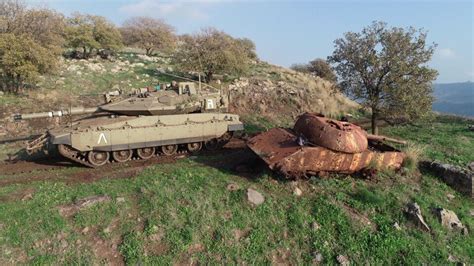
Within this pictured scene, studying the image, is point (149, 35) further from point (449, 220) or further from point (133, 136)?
point (449, 220)

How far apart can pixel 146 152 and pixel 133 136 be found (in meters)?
0.99

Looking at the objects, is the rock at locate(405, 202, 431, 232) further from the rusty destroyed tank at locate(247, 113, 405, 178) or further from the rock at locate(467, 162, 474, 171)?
the rock at locate(467, 162, 474, 171)

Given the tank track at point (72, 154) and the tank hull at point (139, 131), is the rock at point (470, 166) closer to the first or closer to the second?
the tank hull at point (139, 131)

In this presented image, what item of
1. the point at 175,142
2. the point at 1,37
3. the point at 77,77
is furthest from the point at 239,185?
the point at 77,77

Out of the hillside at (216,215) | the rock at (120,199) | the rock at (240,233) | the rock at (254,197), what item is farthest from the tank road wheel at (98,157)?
the rock at (240,233)

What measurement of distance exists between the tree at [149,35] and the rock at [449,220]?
35099 millimetres

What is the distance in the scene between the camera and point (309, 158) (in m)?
12.2

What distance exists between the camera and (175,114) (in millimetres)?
15812

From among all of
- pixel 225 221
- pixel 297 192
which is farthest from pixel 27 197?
pixel 297 192

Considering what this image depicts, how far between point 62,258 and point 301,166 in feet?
22.4

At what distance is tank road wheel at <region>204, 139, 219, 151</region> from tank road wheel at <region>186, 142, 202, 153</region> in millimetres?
256

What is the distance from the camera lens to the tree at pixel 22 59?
2127cm

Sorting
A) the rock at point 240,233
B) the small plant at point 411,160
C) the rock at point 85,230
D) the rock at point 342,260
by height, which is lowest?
the rock at point 342,260

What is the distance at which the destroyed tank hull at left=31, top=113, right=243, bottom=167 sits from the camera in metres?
13.9
